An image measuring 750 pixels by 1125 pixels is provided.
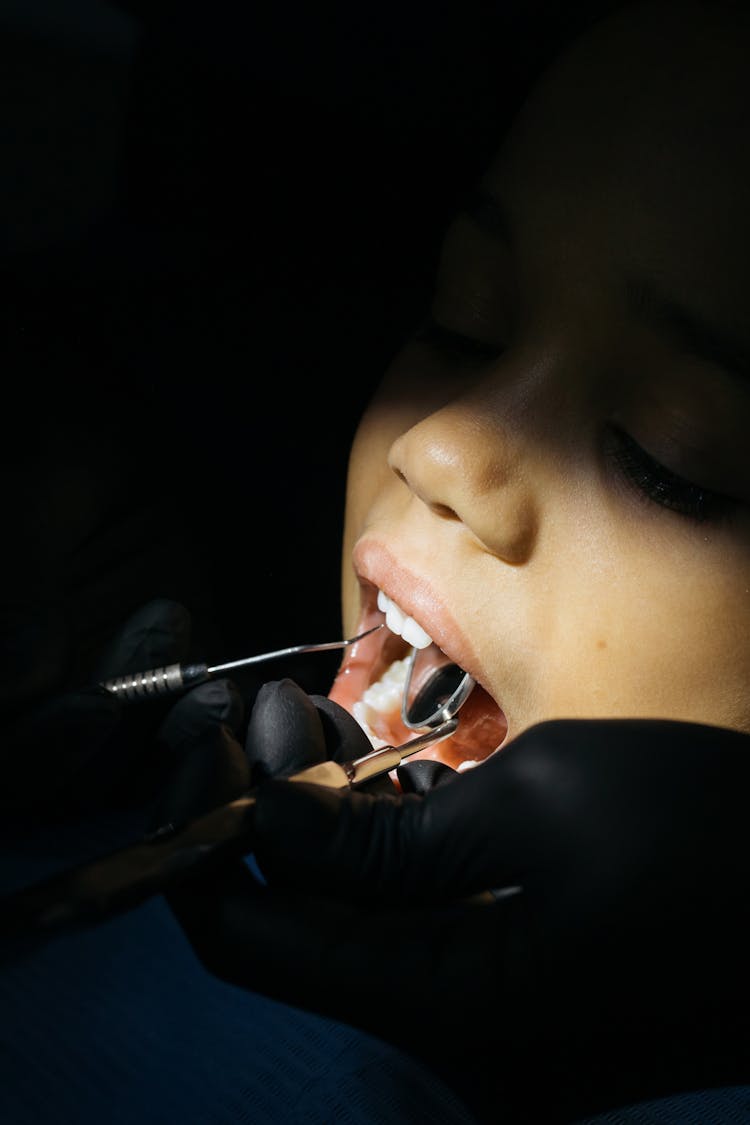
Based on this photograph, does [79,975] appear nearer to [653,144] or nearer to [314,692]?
[314,692]

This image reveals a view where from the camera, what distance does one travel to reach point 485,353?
1129 millimetres

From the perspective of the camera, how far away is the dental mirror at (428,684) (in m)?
1.13

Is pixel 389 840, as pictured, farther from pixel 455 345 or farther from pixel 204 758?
pixel 455 345

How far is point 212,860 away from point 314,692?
0.89 m

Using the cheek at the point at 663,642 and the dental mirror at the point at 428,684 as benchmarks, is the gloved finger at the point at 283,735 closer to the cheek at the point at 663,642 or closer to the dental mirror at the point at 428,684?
the dental mirror at the point at 428,684

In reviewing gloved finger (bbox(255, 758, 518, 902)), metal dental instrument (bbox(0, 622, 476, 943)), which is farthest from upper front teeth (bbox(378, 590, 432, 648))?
gloved finger (bbox(255, 758, 518, 902))

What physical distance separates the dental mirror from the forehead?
46 centimetres

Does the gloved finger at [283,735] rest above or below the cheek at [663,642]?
below

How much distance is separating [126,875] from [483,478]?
1.60 feet

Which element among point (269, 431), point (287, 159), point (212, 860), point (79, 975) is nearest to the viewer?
point (212, 860)

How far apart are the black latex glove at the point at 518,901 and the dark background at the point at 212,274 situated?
0.48 metres

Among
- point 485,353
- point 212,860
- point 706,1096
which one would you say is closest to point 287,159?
point 485,353

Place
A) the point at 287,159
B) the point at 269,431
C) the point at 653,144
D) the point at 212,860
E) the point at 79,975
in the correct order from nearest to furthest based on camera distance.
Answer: the point at 212,860, the point at 653,144, the point at 79,975, the point at 287,159, the point at 269,431

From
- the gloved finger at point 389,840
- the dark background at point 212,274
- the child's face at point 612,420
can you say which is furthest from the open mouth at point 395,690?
the dark background at point 212,274
